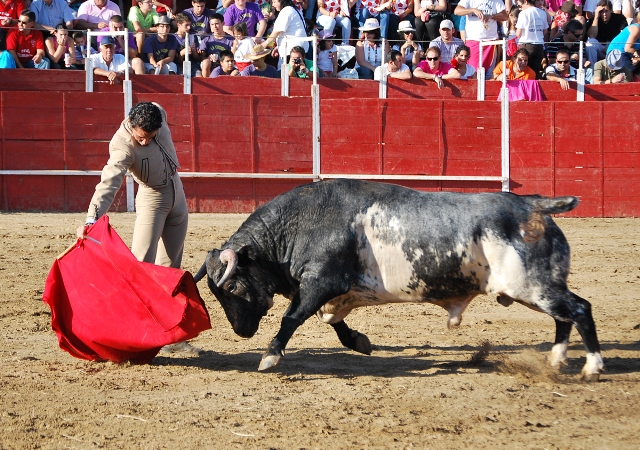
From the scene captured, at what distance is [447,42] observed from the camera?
1277cm

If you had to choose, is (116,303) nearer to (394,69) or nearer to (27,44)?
(27,44)

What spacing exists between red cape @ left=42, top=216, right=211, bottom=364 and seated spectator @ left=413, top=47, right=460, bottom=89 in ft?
27.9

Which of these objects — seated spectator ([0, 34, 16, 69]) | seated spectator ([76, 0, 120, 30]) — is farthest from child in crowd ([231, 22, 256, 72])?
seated spectator ([0, 34, 16, 69])

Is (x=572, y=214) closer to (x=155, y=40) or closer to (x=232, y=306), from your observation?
(x=155, y=40)

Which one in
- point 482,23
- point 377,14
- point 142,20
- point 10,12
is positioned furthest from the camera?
point 377,14

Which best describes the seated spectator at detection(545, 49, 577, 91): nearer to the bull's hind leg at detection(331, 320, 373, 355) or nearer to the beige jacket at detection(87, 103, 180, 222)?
the bull's hind leg at detection(331, 320, 373, 355)

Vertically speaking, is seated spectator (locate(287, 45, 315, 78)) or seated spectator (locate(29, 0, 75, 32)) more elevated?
seated spectator (locate(29, 0, 75, 32))

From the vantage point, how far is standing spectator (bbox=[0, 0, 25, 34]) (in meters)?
11.7

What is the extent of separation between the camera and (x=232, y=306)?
5.02 metres

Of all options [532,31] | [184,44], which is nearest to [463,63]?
[532,31]

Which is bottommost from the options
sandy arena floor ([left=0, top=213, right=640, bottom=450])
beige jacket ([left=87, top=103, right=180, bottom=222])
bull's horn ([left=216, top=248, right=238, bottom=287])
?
sandy arena floor ([left=0, top=213, right=640, bottom=450])

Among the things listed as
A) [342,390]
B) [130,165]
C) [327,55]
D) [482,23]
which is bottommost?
[342,390]

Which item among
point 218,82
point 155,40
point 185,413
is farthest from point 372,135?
point 185,413

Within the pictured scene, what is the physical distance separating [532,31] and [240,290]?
30.2 feet
